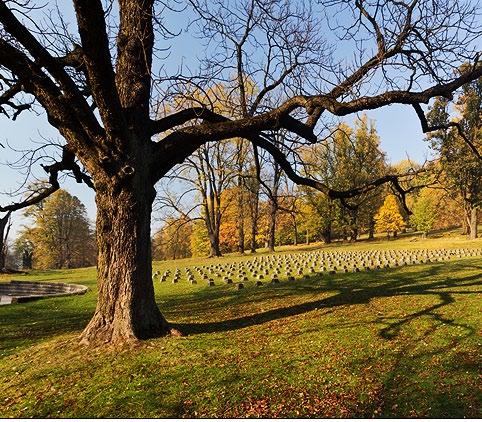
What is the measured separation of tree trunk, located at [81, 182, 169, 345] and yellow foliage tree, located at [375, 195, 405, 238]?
3953cm

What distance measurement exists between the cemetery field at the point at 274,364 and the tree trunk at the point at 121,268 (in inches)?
13.1

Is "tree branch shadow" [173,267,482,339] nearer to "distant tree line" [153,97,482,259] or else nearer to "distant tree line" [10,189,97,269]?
"distant tree line" [153,97,482,259]

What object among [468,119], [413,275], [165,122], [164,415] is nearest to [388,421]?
[164,415]

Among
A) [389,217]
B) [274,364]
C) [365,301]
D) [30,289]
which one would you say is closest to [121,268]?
[274,364]

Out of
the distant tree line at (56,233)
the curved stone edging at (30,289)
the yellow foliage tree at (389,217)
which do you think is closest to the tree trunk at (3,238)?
the curved stone edging at (30,289)

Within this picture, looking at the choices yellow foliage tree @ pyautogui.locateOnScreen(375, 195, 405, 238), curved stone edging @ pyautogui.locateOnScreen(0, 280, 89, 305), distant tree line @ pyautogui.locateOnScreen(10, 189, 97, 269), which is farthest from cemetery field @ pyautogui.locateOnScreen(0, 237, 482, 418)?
distant tree line @ pyautogui.locateOnScreen(10, 189, 97, 269)

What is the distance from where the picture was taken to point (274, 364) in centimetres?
462

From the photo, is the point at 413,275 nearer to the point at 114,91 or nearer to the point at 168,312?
the point at 168,312

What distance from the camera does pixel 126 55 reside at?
19.6 ft

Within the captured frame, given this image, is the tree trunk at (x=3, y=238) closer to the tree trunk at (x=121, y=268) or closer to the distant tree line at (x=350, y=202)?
the distant tree line at (x=350, y=202)

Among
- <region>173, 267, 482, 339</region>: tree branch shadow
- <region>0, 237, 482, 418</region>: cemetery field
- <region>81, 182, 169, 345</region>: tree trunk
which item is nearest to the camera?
<region>0, 237, 482, 418</region>: cemetery field

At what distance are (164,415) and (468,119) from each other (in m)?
37.2

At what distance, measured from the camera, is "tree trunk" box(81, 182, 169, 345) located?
5.54 m

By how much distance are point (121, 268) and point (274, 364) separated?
99.8 inches
